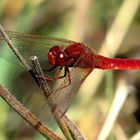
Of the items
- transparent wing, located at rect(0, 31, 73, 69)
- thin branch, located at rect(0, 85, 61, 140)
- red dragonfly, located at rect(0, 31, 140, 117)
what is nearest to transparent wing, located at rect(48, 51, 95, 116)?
red dragonfly, located at rect(0, 31, 140, 117)

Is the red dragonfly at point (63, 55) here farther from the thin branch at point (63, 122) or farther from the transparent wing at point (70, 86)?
the thin branch at point (63, 122)

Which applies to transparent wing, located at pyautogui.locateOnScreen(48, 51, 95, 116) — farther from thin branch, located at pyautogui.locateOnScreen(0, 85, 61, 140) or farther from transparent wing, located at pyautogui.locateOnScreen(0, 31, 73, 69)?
thin branch, located at pyautogui.locateOnScreen(0, 85, 61, 140)

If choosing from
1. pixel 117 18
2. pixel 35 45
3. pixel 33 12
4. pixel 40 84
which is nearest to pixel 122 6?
pixel 117 18

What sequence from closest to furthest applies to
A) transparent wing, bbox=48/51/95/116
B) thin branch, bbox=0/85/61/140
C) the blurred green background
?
thin branch, bbox=0/85/61/140 → transparent wing, bbox=48/51/95/116 → the blurred green background

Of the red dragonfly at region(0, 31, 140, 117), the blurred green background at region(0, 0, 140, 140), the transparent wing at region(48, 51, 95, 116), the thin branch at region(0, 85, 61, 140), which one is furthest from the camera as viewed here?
the blurred green background at region(0, 0, 140, 140)

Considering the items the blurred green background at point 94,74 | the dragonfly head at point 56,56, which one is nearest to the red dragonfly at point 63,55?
the dragonfly head at point 56,56
